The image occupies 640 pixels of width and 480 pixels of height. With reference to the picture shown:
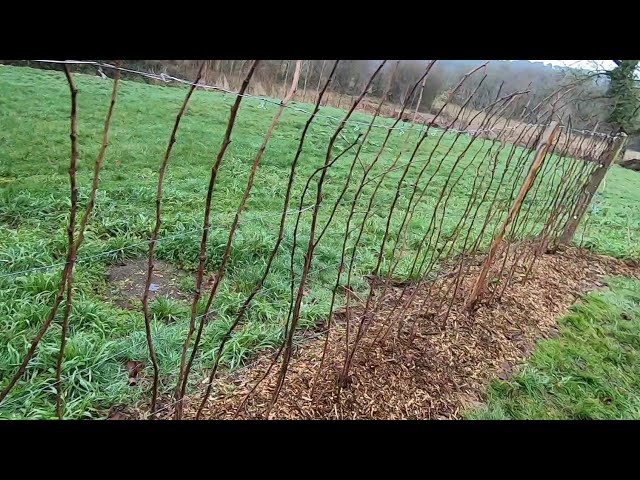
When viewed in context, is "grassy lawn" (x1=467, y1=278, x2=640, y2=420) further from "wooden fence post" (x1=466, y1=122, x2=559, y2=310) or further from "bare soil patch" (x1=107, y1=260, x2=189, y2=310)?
"bare soil patch" (x1=107, y1=260, x2=189, y2=310)

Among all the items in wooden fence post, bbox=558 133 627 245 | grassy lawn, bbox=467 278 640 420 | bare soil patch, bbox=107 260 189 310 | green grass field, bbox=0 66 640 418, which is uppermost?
wooden fence post, bbox=558 133 627 245

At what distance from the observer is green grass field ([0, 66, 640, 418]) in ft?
7.09

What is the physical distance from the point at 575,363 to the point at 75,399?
327 cm

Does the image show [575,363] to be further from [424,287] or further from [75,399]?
[75,399]

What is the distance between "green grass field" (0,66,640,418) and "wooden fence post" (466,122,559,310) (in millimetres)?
360

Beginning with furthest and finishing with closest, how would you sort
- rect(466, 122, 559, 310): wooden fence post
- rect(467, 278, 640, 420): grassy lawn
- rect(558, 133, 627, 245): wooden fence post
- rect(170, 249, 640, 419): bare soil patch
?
rect(558, 133, 627, 245): wooden fence post
rect(466, 122, 559, 310): wooden fence post
rect(467, 278, 640, 420): grassy lawn
rect(170, 249, 640, 419): bare soil patch

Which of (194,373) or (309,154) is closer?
(194,373)

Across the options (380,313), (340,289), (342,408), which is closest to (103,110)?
(340,289)

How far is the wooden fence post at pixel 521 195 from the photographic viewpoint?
2715 mm

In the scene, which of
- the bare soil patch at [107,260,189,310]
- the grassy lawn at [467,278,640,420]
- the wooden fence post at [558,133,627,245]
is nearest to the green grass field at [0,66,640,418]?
the bare soil patch at [107,260,189,310]

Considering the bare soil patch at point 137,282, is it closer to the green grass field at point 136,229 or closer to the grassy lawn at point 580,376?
the green grass field at point 136,229

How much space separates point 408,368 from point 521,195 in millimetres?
1518

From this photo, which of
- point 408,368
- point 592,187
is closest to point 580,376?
point 408,368

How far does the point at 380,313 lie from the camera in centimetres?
293
